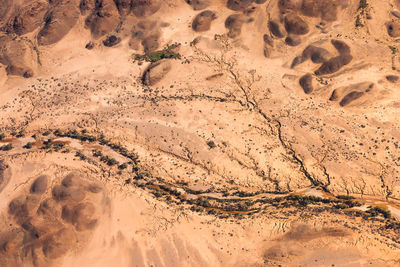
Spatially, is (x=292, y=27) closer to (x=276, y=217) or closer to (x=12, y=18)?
(x=276, y=217)

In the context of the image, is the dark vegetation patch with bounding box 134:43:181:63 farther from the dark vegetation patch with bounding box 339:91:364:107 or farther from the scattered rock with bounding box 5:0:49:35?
the dark vegetation patch with bounding box 339:91:364:107

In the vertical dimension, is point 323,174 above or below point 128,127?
above

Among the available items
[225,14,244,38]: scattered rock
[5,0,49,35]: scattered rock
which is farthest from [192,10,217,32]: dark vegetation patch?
[5,0,49,35]: scattered rock

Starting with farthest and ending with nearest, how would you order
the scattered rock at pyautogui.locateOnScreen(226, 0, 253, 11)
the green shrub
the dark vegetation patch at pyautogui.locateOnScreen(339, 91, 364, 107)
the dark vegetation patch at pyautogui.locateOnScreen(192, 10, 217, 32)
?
the dark vegetation patch at pyautogui.locateOnScreen(192, 10, 217, 32) → the scattered rock at pyautogui.locateOnScreen(226, 0, 253, 11) → the green shrub → the dark vegetation patch at pyautogui.locateOnScreen(339, 91, 364, 107)

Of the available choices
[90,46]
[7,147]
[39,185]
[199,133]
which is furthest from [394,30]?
[7,147]

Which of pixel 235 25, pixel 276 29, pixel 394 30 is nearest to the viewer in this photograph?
pixel 394 30

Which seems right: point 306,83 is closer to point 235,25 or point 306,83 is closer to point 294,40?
point 294,40

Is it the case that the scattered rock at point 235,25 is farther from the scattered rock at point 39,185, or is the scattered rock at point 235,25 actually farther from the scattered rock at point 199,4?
the scattered rock at point 39,185

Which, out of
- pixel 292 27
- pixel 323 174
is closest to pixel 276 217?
pixel 323 174
